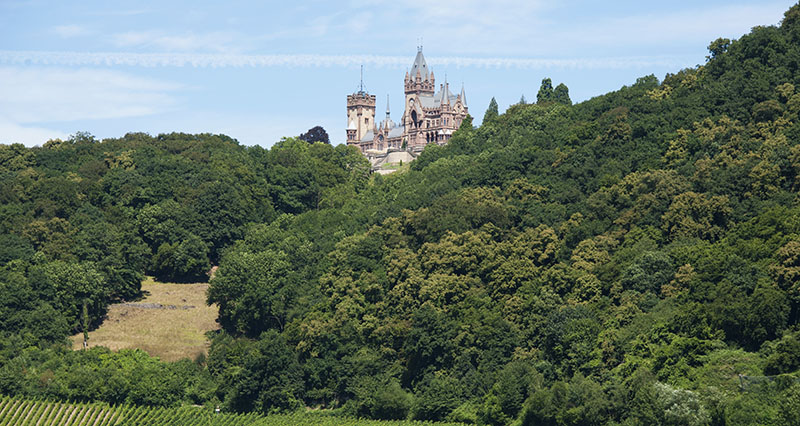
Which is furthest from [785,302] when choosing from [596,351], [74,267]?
[74,267]

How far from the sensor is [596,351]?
82.2m

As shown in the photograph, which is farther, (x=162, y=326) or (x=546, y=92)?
(x=546, y=92)

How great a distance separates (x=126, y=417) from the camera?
8969cm

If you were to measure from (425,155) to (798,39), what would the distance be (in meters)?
44.4

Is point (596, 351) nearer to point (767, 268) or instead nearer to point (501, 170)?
point (767, 268)

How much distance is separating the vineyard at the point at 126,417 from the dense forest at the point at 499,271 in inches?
70.2

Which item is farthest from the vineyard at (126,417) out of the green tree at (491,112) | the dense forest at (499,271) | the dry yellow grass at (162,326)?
the green tree at (491,112)

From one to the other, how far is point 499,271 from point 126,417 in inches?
1105

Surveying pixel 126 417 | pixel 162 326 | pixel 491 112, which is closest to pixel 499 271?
pixel 126 417

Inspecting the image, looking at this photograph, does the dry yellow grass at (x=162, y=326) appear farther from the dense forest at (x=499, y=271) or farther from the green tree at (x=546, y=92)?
the green tree at (x=546, y=92)

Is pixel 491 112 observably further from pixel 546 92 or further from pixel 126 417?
pixel 126 417

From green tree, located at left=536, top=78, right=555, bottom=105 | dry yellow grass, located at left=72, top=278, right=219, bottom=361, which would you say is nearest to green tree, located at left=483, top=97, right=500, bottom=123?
green tree, located at left=536, top=78, right=555, bottom=105

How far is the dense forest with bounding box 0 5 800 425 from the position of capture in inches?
3039

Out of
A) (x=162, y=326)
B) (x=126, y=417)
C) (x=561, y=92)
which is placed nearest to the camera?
(x=126, y=417)
